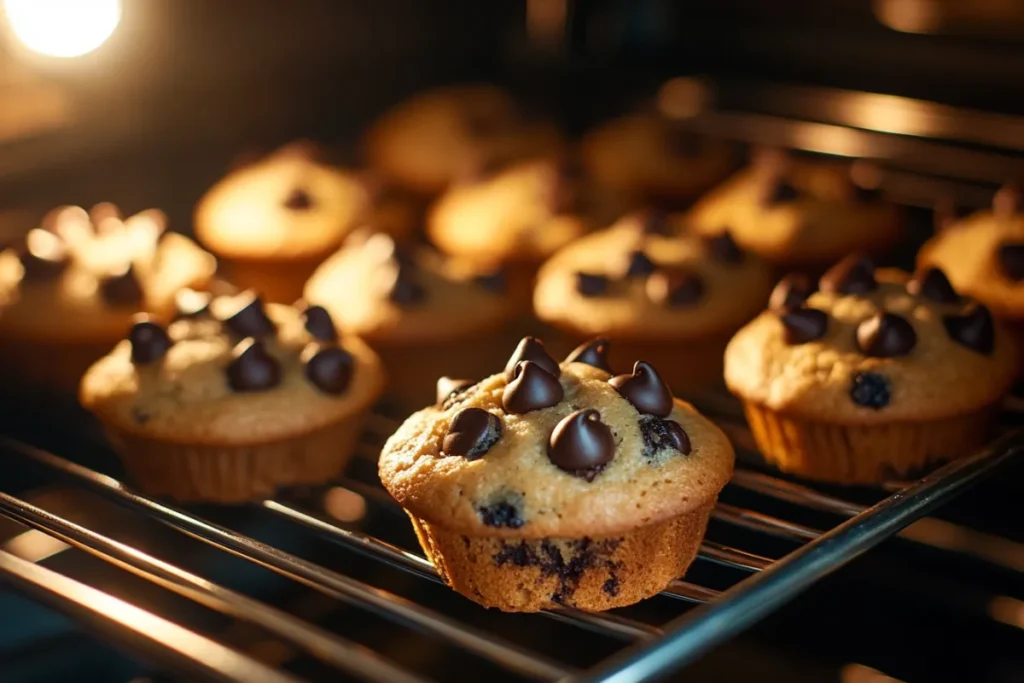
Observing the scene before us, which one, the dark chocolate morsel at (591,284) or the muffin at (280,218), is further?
the muffin at (280,218)

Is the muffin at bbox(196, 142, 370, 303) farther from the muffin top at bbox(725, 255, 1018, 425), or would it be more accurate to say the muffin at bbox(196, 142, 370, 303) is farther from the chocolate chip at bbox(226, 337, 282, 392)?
the muffin top at bbox(725, 255, 1018, 425)

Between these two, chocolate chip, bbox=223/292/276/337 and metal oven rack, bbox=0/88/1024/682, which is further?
chocolate chip, bbox=223/292/276/337

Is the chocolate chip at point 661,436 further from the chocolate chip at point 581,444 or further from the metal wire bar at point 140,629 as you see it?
the metal wire bar at point 140,629

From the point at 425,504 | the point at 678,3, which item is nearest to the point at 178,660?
the point at 425,504

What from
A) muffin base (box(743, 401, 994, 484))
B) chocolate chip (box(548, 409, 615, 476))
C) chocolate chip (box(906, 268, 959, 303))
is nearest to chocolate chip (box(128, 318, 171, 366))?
chocolate chip (box(548, 409, 615, 476))

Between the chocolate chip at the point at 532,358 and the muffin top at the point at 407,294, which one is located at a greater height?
the chocolate chip at the point at 532,358

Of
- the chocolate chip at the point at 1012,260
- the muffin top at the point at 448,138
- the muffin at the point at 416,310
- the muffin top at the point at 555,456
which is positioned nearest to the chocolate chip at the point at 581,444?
the muffin top at the point at 555,456

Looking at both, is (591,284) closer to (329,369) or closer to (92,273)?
(329,369)
